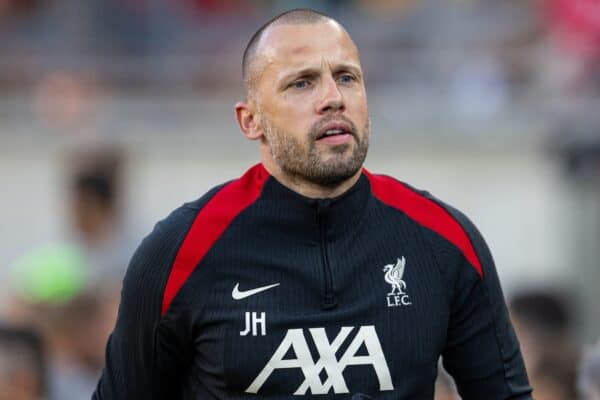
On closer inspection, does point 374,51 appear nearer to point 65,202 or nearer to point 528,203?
point 528,203

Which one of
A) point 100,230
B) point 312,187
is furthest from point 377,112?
point 312,187

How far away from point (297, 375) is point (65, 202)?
8.55 m

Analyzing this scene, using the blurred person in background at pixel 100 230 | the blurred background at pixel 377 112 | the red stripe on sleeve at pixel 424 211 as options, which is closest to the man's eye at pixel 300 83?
the red stripe on sleeve at pixel 424 211

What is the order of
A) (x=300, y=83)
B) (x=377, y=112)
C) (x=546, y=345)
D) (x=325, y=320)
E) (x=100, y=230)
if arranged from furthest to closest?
(x=377, y=112), (x=100, y=230), (x=546, y=345), (x=300, y=83), (x=325, y=320)

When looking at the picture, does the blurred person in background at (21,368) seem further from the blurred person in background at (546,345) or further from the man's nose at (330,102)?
the man's nose at (330,102)

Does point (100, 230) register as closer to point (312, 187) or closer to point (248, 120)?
point (248, 120)

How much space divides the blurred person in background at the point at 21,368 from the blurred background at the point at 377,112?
15.3ft

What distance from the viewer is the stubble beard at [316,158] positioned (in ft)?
13.2

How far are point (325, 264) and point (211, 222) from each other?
332mm

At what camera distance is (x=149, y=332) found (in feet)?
13.4

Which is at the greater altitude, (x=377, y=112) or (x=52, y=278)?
(x=377, y=112)

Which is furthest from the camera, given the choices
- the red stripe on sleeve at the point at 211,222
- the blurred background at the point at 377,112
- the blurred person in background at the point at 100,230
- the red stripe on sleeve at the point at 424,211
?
the blurred background at the point at 377,112

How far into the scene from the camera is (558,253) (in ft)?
39.5

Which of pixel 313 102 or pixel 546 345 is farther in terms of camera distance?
pixel 546 345
